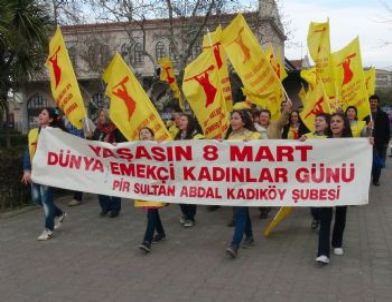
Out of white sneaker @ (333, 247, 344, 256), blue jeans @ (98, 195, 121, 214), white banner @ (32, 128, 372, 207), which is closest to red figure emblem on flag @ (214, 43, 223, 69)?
white banner @ (32, 128, 372, 207)

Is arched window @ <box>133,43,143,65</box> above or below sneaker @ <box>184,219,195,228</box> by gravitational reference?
above

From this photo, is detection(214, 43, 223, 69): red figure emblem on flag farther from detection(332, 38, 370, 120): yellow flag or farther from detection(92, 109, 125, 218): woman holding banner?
detection(332, 38, 370, 120): yellow flag

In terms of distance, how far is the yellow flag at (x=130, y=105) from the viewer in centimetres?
694

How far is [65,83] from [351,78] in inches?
203

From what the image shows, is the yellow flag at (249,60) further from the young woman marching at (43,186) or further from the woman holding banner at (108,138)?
the young woman marching at (43,186)

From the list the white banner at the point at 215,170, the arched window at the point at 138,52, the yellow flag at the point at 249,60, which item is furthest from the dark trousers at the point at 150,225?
the arched window at the point at 138,52

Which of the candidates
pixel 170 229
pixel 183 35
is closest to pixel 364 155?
pixel 170 229

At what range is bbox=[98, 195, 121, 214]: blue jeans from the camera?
8.87m

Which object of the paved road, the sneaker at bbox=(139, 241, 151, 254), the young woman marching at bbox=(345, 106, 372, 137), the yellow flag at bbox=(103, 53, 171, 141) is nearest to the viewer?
the paved road

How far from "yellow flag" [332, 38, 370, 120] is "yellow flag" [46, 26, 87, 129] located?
4.84m

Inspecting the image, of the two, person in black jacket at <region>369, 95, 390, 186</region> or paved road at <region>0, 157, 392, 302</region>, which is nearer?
paved road at <region>0, 157, 392, 302</region>

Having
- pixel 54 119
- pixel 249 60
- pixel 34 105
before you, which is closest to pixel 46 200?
pixel 54 119

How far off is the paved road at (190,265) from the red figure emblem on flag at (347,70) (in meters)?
2.73

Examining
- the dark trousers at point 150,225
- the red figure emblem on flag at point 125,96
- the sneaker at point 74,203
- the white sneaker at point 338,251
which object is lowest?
the sneaker at point 74,203
